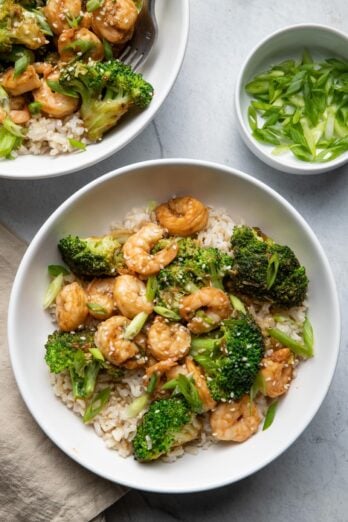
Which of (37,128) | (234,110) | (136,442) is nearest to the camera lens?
(136,442)

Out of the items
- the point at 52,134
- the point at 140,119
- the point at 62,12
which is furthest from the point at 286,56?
the point at 52,134

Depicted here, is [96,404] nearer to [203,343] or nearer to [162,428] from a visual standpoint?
[162,428]

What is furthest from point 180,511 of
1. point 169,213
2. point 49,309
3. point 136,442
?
point 169,213

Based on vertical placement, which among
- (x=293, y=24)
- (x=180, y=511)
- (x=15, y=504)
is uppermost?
(x=293, y=24)

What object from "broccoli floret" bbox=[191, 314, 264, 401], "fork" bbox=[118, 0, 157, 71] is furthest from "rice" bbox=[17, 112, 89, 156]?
"broccoli floret" bbox=[191, 314, 264, 401]

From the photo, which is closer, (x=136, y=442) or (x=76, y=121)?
(x=136, y=442)

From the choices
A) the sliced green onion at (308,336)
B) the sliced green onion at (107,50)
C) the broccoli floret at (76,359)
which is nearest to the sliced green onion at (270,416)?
the sliced green onion at (308,336)

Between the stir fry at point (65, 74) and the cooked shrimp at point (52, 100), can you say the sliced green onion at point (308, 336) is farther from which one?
the cooked shrimp at point (52, 100)

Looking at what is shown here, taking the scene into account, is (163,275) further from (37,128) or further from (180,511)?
(180,511)
